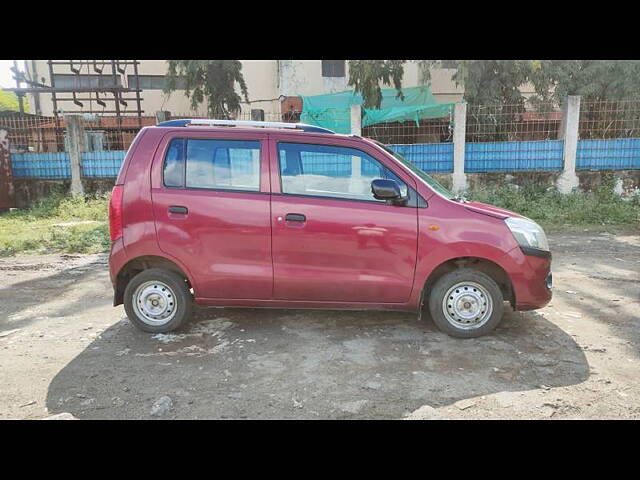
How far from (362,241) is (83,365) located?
8.29 feet

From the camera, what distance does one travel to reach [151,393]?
3.27 metres

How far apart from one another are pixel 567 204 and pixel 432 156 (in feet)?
11.5

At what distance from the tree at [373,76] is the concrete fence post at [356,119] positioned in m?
2.54

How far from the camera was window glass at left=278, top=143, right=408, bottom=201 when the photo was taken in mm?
4121

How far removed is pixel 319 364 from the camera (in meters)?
3.70

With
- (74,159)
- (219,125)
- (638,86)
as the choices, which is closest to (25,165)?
(74,159)

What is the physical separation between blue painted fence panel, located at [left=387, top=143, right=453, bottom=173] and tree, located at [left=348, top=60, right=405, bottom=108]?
10.5 feet

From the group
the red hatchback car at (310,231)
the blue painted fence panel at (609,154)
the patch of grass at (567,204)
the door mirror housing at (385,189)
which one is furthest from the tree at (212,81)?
the door mirror housing at (385,189)

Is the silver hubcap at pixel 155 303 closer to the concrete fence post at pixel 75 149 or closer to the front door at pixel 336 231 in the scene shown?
the front door at pixel 336 231

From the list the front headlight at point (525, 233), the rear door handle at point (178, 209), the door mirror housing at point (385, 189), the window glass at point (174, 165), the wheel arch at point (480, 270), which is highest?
the window glass at point (174, 165)

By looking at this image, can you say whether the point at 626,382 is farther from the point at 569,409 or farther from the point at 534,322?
the point at 534,322

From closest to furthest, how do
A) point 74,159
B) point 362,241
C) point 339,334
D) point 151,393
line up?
1. point 151,393
2. point 362,241
3. point 339,334
4. point 74,159

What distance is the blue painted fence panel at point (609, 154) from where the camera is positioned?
11570 millimetres

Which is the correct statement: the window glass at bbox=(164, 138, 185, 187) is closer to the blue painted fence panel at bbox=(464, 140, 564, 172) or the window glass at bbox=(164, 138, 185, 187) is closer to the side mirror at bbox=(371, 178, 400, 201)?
the side mirror at bbox=(371, 178, 400, 201)
